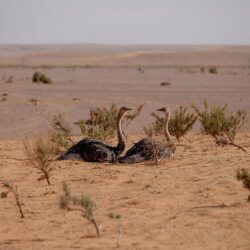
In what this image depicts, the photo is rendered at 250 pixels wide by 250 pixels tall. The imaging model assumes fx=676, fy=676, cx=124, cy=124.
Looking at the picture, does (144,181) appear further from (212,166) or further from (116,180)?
(212,166)

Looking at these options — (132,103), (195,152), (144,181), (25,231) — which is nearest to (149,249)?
(25,231)

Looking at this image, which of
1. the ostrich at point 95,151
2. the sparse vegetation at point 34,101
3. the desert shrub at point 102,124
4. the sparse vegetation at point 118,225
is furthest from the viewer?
the sparse vegetation at point 34,101

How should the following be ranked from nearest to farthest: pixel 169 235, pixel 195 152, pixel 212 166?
pixel 169 235, pixel 212 166, pixel 195 152

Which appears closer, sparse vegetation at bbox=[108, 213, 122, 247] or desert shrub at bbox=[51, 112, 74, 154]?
sparse vegetation at bbox=[108, 213, 122, 247]

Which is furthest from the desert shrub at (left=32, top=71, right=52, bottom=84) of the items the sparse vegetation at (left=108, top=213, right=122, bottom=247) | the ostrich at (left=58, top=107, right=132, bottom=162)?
the sparse vegetation at (left=108, top=213, right=122, bottom=247)

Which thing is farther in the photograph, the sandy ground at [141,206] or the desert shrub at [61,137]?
the desert shrub at [61,137]

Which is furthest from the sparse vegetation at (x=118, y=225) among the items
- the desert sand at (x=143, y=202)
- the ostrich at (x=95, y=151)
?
the ostrich at (x=95, y=151)

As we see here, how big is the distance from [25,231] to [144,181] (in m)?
3.03

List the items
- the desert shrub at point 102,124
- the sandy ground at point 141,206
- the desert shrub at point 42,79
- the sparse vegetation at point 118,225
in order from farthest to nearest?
1. the desert shrub at point 42,79
2. the desert shrub at point 102,124
3. the sandy ground at point 141,206
4. the sparse vegetation at point 118,225

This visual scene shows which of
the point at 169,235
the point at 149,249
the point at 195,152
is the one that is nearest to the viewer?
the point at 149,249

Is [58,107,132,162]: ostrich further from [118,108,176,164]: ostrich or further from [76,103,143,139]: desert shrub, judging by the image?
[76,103,143,139]: desert shrub

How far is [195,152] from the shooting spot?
14.5m

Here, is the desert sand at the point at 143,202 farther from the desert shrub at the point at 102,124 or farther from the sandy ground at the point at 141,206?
the desert shrub at the point at 102,124

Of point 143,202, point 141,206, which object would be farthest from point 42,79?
point 141,206
